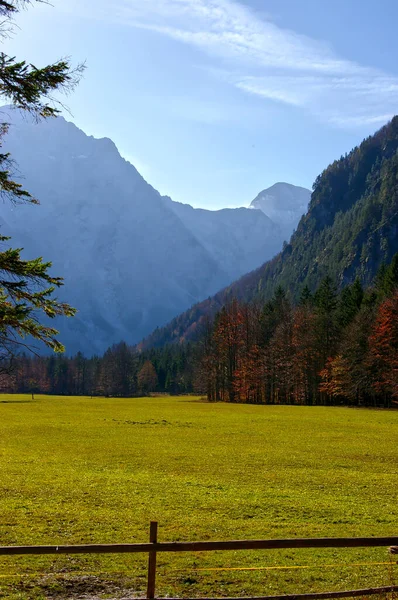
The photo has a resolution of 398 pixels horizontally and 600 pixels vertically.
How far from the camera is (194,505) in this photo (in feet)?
65.3

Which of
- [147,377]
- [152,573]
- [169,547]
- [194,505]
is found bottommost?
[194,505]

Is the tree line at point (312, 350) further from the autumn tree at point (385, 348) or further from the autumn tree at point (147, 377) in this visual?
the autumn tree at point (147, 377)

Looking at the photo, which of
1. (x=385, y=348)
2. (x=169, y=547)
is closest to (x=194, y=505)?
(x=169, y=547)

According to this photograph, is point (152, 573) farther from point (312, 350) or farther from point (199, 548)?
point (312, 350)

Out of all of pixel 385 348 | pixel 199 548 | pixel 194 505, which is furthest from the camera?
pixel 385 348

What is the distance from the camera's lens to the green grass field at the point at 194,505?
12664 mm

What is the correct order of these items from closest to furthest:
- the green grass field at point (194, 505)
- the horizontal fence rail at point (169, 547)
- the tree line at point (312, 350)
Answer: the horizontal fence rail at point (169, 547) < the green grass field at point (194, 505) < the tree line at point (312, 350)

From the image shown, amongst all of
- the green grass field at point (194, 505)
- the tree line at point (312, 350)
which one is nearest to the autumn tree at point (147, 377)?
the tree line at point (312, 350)

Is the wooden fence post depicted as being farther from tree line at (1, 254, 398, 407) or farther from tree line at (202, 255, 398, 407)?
tree line at (202, 255, 398, 407)

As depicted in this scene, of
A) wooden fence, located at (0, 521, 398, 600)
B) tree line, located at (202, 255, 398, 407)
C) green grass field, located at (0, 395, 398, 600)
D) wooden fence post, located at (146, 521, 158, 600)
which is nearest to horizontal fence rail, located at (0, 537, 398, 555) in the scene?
wooden fence, located at (0, 521, 398, 600)

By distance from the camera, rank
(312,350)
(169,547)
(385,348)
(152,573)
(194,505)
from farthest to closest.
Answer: (312,350), (385,348), (194,505), (152,573), (169,547)

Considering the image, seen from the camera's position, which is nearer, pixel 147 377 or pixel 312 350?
pixel 312 350

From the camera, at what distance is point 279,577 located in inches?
503

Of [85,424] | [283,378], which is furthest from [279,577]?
[283,378]
